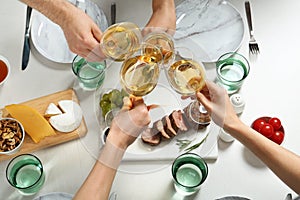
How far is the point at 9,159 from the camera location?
1146 mm

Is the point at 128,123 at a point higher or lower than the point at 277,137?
higher

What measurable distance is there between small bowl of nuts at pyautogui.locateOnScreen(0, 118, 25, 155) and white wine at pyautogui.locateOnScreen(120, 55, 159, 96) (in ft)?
0.96

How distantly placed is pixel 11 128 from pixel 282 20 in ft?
2.54

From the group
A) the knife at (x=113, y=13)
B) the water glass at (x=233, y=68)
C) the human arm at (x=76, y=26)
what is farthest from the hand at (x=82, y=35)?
the water glass at (x=233, y=68)

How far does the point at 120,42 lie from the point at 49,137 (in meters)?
0.30

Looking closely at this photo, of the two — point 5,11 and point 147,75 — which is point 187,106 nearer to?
point 147,75

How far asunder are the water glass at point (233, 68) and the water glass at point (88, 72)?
0.30m

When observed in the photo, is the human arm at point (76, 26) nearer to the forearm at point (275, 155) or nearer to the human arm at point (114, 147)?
the human arm at point (114, 147)

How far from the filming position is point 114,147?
993mm

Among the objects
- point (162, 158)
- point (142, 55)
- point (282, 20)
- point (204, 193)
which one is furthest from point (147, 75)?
point (282, 20)

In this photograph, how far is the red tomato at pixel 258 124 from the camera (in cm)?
114

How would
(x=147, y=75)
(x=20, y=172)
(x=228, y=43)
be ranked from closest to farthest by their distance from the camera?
(x=147, y=75) < (x=20, y=172) < (x=228, y=43)

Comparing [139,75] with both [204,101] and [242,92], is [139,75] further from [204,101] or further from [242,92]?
[242,92]

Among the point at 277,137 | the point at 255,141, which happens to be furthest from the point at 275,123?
the point at 255,141
